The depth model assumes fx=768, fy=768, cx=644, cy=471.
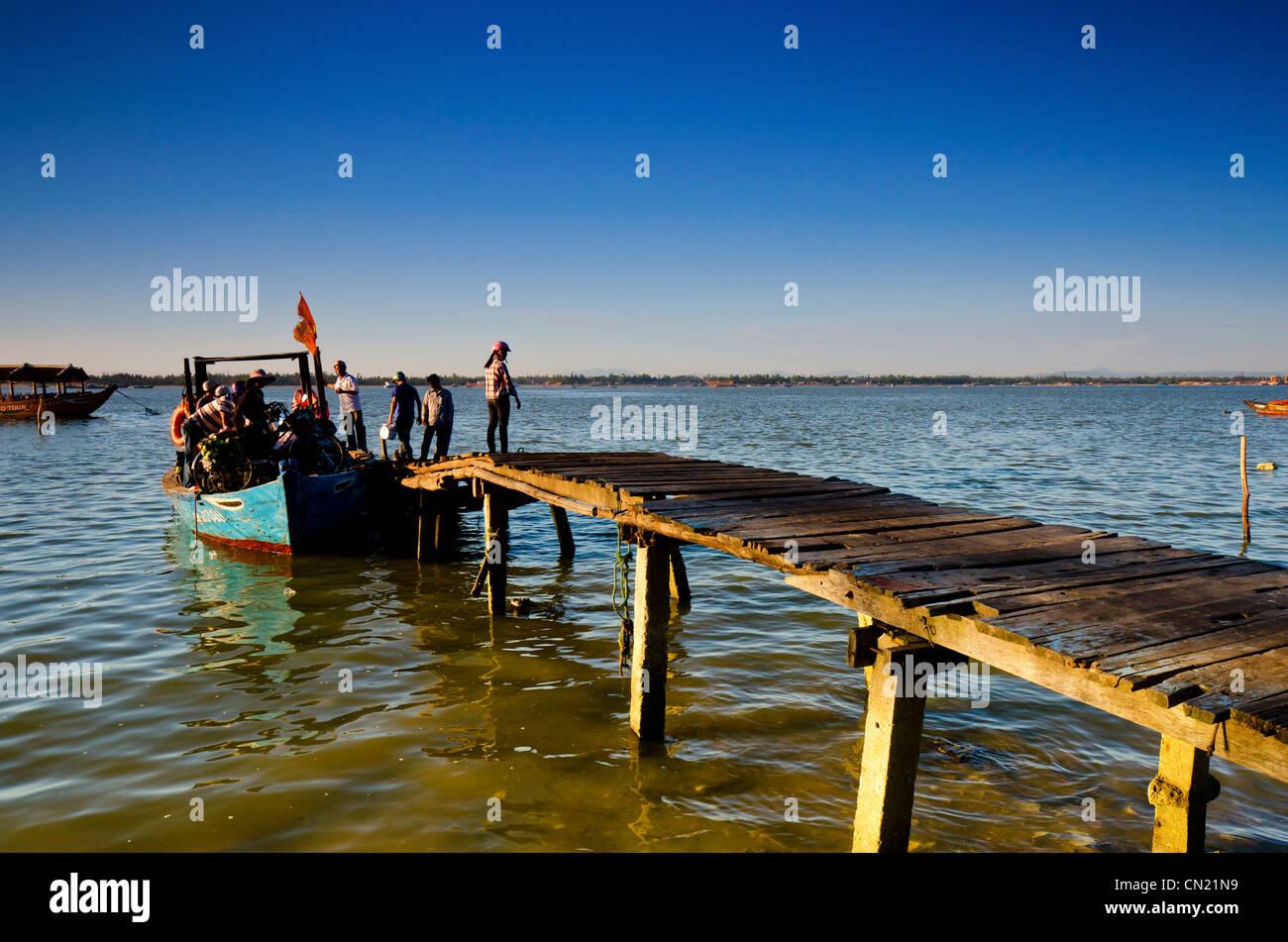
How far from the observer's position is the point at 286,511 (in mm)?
14664

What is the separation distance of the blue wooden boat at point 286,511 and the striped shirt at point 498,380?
3393mm

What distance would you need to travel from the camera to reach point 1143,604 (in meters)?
4.71

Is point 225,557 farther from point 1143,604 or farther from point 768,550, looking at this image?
point 1143,604

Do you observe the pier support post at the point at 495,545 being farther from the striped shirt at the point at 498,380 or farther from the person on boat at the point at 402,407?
the person on boat at the point at 402,407

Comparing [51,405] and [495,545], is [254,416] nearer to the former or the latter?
Answer: [495,545]

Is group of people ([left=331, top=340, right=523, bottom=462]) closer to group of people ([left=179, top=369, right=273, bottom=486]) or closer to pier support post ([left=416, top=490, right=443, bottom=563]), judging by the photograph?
pier support post ([left=416, top=490, right=443, bottom=563])

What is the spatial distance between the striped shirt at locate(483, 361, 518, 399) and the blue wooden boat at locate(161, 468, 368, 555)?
134 inches

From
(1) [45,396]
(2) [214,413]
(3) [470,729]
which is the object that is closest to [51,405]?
(1) [45,396]

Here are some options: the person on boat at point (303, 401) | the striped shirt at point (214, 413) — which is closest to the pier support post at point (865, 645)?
the striped shirt at point (214, 413)

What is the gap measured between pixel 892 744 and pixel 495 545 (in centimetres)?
784

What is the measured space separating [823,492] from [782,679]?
2.31 metres

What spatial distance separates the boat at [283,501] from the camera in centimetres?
1473

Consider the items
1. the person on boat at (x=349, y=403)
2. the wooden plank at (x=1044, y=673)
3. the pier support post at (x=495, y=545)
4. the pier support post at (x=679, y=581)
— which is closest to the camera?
the wooden plank at (x=1044, y=673)
